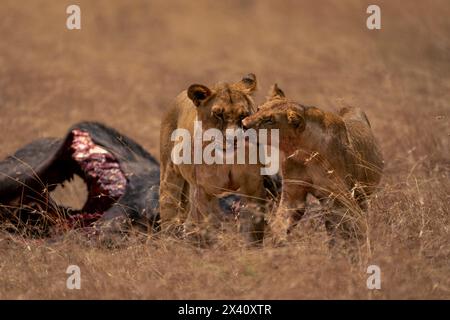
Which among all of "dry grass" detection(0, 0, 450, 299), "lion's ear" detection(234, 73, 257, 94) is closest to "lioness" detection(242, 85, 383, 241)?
"dry grass" detection(0, 0, 450, 299)

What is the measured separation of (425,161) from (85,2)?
40.4ft

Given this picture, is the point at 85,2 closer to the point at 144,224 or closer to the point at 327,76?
the point at 327,76

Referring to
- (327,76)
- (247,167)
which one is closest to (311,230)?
(247,167)

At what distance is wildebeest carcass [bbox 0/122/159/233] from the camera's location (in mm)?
8914

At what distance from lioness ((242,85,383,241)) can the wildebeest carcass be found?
204 centimetres

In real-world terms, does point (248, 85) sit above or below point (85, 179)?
above

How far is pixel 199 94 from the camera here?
735cm

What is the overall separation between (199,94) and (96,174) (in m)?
2.13

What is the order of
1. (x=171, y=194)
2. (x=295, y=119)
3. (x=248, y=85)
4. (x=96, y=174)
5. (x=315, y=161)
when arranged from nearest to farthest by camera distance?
1. (x=295, y=119)
2. (x=315, y=161)
3. (x=248, y=85)
4. (x=171, y=194)
5. (x=96, y=174)

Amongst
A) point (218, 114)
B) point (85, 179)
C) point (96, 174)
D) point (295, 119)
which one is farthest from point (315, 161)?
point (85, 179)

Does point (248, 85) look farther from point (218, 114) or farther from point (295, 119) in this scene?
point (295, 119)

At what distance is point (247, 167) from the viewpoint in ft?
24.1

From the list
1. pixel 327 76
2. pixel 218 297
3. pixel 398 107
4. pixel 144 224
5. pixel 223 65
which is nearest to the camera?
pixel 218 297

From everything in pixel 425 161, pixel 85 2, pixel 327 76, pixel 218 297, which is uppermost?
pixel 85 2
